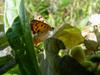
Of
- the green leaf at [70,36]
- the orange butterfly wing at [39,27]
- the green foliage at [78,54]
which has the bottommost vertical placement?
the green foliage at [78,54]

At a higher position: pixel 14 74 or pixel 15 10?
pixel 15 10

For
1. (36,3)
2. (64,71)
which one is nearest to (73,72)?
(64,71)

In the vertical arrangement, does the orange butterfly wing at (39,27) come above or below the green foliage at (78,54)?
above

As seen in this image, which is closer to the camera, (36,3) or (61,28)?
(61,28)

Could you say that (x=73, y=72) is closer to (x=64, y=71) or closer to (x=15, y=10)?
(x=64, y=71)
